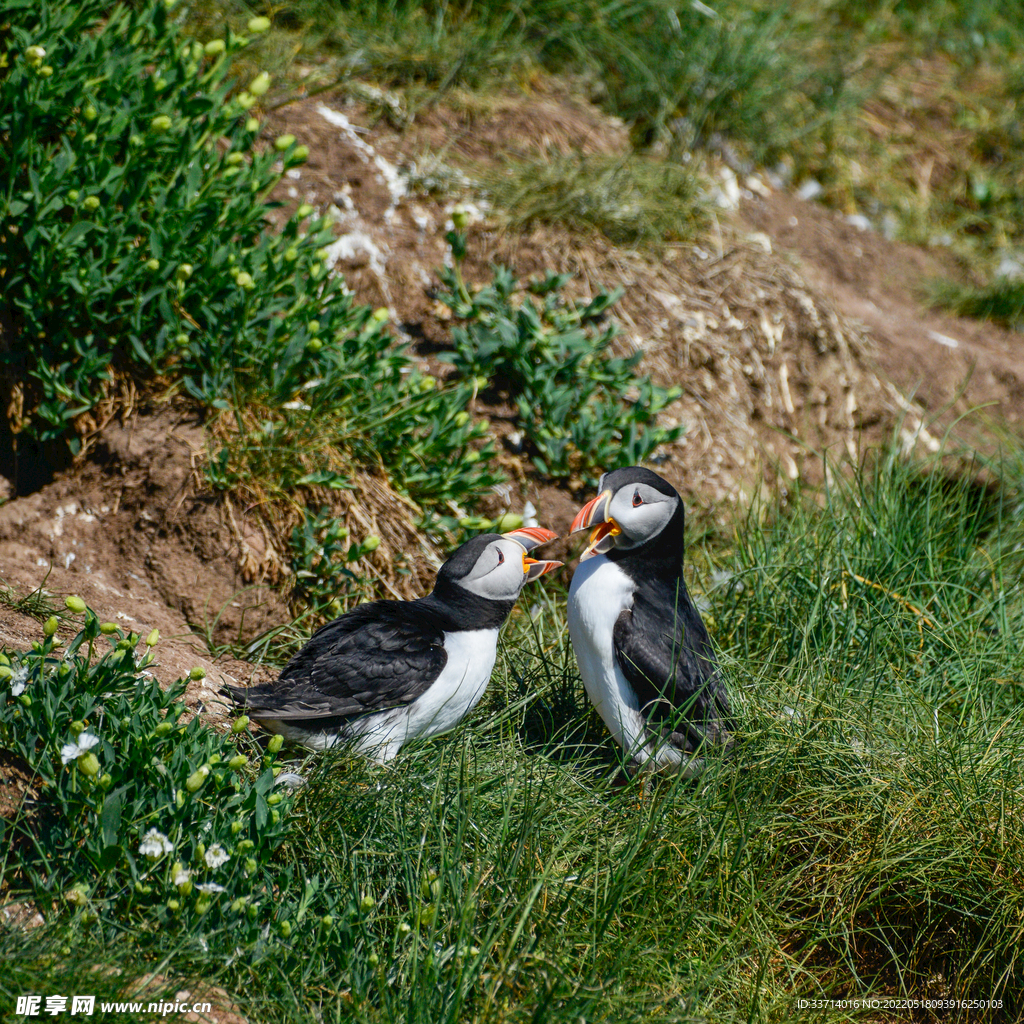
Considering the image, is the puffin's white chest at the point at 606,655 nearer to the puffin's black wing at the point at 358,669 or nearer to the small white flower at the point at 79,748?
the puffin's black wing at the point at 358,669

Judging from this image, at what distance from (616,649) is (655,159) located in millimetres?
3756

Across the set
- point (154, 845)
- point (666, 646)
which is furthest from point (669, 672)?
point (154, 845)

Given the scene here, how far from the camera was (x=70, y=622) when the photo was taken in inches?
121

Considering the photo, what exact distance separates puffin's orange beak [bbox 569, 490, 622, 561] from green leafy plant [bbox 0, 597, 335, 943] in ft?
3.71

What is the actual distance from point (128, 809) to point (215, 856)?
0.81 ft

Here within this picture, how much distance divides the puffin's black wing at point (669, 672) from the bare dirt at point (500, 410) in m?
1.18

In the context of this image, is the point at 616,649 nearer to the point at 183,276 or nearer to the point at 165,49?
the point at 183,276

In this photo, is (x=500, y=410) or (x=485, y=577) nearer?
(x=485, y=577)

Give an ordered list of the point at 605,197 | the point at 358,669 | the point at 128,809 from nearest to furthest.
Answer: the point at 128,809, the point at 358,669, the point at 605,197

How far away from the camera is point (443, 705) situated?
2.90m

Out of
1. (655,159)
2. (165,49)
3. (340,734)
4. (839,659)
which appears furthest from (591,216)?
(340,734)

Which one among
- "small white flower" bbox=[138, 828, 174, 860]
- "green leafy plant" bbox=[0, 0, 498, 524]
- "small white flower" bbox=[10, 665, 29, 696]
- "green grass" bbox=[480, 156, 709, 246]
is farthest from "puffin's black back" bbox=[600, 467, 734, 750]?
"green grass" bbox=[480, 156, 709, 246]

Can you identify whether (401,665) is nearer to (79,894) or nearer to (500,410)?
(79,894)

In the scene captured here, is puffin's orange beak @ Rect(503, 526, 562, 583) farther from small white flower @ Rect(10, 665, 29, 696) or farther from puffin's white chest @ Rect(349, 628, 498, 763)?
small white flower @ Rect(10, 665, 29, 696)
